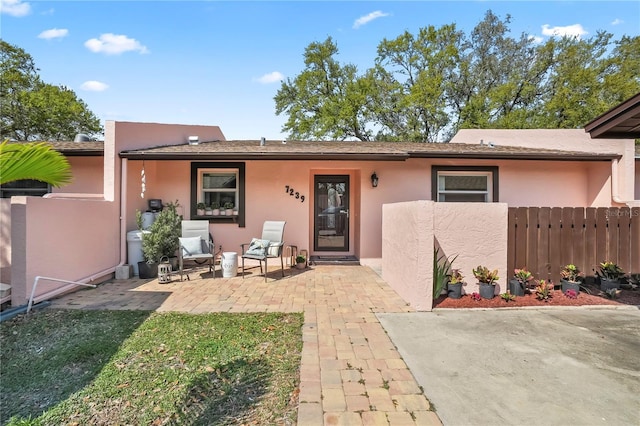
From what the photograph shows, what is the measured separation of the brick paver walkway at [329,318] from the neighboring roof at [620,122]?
3750mm

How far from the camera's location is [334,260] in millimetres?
8453

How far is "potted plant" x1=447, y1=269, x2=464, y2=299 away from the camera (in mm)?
4969

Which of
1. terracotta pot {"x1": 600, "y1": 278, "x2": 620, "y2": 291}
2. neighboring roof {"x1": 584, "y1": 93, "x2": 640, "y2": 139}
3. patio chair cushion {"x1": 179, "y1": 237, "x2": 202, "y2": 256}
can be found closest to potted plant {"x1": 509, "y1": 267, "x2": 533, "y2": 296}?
terracotta pot {"x1": 600, "y1": 278, "x2": 620, "y2": 291}

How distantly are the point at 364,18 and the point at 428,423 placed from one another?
14.1 meters

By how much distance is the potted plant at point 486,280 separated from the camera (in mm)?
4918

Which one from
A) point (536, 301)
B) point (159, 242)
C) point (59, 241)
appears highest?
point (59, 241)

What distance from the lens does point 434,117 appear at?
22.3 meters

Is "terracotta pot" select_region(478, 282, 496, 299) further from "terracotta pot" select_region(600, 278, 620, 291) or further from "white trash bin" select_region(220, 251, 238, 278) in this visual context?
"white trash bin" select_region(220, 251, 238, 278)

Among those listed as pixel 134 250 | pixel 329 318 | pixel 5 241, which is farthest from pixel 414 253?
pixel 5 241

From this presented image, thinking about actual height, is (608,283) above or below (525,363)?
above

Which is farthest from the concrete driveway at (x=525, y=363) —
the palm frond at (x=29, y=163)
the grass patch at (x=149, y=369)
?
the palm frond at (x=29, y=163)

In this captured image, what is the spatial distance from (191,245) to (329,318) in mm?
3963

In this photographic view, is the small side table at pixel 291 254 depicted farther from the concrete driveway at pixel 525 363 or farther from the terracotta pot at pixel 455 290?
the terracotta pot at pixel 455 290

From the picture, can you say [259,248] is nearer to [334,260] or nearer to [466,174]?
[334,260]
